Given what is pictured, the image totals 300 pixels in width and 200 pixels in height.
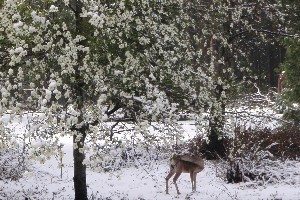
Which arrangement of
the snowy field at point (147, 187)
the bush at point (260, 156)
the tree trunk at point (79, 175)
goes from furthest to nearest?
1. the bush at point (260, 156)
2. the snowy field at point (147, 187)
3. the tree trunk at point (79, 175)

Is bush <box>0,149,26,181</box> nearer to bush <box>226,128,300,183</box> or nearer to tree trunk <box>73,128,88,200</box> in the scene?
tree trunk <box>73,128,88,200</box>

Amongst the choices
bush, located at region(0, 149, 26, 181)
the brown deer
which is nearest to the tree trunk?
the brown deer

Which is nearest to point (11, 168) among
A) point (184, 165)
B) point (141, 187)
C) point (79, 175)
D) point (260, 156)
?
point (141, 187)

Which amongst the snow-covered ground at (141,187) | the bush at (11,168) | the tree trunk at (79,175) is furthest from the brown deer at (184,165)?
the bush at (11,168)

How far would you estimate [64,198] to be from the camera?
10438mm

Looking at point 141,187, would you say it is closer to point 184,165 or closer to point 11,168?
point 184,165

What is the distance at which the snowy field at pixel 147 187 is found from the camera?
408 inches

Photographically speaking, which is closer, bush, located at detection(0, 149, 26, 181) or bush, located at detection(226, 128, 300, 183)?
bush, located at detection(226, 128, 300, 183)

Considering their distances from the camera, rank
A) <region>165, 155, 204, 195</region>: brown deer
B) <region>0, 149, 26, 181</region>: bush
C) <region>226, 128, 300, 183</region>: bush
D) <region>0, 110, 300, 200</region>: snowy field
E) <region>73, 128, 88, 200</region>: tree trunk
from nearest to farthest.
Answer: <region>73, 128, 88, 200</region>: tree trunk < <region>0, 110, 300, 200</region>: snowy field < <region>165, 155, 204, 195</region>: brown deer < <region>226, 128, 300, 183</region>: bush < <region>0, 149, 26, 181</region>: bush

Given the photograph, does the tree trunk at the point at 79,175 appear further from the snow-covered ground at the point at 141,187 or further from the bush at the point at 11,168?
the bush at the point at 11,168

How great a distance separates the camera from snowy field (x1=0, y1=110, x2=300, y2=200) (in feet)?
34.0

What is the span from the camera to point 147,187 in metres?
11.7

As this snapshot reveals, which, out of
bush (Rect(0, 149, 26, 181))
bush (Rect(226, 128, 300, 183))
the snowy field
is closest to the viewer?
the snowy field

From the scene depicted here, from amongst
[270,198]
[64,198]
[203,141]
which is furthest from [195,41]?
[203,141]
